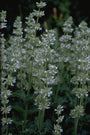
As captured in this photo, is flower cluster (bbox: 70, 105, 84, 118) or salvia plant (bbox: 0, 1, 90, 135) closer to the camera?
salvia plant (bbox: 0, 1, 90, 135)

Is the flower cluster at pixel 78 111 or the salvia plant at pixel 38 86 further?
the flower cluster at pixel 78 111

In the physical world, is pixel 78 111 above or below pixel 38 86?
below

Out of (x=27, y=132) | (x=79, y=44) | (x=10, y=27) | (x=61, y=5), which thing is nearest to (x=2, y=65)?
(x=27, y=132)

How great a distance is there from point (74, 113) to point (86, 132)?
515 mm

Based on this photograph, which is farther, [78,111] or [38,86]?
[38,86]

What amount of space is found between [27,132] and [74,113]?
2.42 feet

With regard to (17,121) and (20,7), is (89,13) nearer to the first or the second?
(20,7)

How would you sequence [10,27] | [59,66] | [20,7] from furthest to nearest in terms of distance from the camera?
[20,7]
[10,27]
[59,66]

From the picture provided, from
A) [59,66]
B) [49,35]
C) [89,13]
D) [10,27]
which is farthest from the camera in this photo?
[89,13]

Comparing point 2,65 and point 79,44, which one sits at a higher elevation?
point 79,44

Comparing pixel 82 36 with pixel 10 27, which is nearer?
pixel 82 36


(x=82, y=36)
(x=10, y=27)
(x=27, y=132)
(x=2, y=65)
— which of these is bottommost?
(x=27, y=132)

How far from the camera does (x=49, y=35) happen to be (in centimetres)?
333

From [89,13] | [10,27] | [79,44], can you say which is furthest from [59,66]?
[89,13]
